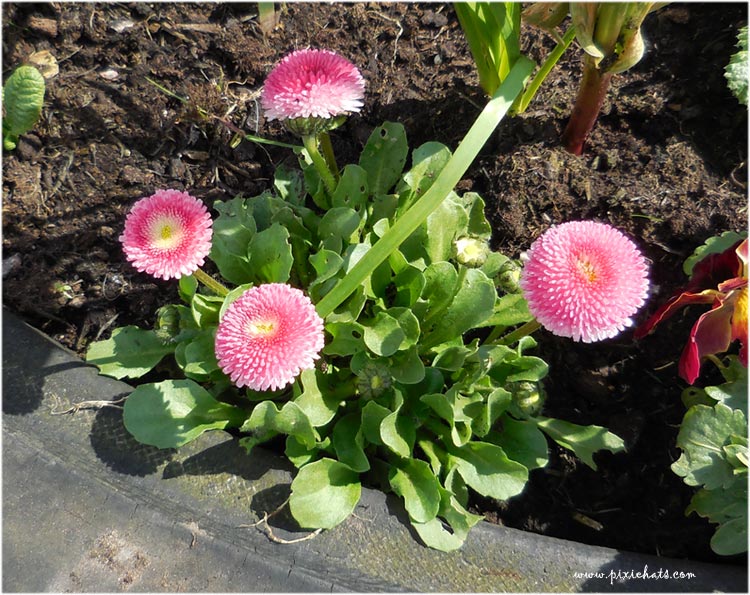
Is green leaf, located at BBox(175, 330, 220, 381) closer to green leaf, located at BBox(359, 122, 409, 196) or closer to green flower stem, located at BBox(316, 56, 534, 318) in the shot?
green flower stem, located at BBox(316, 56, 534, 318)

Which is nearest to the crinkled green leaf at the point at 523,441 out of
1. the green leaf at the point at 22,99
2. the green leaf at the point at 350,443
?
the green leaf at the point at 350,443

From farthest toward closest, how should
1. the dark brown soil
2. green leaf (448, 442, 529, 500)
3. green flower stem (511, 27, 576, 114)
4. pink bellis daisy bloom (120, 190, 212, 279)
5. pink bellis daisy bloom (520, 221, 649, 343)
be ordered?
the dark brown soil < green flower stem (511, 27, 576, 114) < green leaf (448, 442, 529, 500) < pink bellis daisy bloom (120, 190, 212, 279) < pink bellis daisy bloom (520, 221, 649, 343)

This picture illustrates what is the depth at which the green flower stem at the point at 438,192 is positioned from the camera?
98 cm

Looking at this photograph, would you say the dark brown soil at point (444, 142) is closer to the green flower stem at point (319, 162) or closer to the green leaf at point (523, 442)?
the green leaf at point (523, 442)

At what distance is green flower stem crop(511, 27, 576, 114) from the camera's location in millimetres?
1248

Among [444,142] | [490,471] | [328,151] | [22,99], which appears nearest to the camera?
[490,471]

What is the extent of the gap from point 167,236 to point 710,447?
1057mm

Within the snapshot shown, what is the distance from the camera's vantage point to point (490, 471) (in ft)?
3.79

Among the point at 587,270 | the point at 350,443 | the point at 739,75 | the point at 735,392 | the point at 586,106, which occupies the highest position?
the point at 739,75

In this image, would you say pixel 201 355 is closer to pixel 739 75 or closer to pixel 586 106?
pixel 586 106

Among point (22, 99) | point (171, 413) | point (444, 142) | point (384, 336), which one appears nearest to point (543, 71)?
point (444, 142)

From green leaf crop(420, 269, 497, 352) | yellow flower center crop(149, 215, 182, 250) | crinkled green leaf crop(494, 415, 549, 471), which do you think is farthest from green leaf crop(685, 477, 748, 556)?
yellow flower center crop(149, 215, 182, 250)

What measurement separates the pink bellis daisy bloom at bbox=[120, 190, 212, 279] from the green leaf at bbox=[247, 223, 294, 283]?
169 mm

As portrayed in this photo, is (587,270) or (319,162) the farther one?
(319,162)
